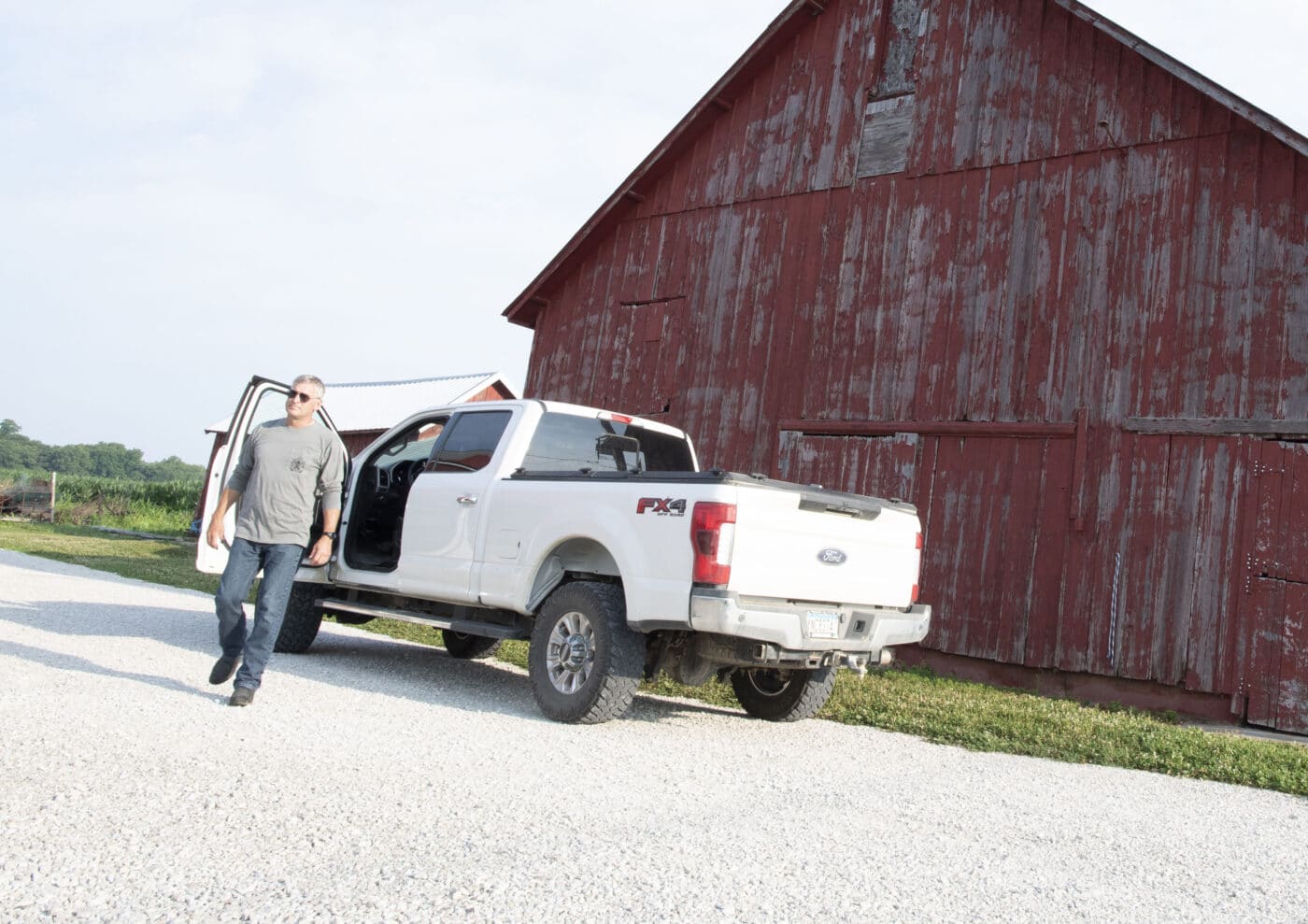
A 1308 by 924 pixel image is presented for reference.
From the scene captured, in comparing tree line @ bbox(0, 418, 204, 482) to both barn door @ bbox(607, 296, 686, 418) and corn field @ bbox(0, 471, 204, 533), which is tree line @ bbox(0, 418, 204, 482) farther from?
barn door @ bbox(607, 296, 686, 418)

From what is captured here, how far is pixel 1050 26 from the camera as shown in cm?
1247

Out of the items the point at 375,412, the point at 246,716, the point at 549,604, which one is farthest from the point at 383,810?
the point at 375,412

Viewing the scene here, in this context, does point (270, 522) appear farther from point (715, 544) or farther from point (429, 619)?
point (715, 544)

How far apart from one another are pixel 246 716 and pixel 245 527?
1203mm

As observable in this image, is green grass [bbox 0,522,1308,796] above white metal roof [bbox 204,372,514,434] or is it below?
below

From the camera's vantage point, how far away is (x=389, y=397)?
3966cm

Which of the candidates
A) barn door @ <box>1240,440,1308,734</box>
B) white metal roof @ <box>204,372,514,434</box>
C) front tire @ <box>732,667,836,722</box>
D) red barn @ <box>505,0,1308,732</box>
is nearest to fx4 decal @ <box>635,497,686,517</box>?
front tire @ <box>732,667,836,722</box>

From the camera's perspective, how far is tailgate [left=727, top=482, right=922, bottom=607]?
20.1ft

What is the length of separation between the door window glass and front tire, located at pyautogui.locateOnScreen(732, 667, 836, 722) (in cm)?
245

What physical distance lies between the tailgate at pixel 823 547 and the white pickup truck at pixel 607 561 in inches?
0.5

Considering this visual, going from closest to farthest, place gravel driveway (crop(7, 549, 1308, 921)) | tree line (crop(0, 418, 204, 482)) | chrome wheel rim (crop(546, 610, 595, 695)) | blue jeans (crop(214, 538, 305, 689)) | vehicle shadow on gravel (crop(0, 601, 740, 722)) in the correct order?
1. gravel driveway (crop(7, 549, 1308, 921))
2. blue jeans (crop(214, 538, 305, 689))
3. chrome wheel rim (crop(546, 610, 595, 695))
4. vehicle shadow on gravel (crop(0, 601, 740, 722))
5. tree line (crop(0, 418, 204, 482))

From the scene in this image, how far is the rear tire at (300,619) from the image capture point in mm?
8781

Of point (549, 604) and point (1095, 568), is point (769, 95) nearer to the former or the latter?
point (1095, 568)

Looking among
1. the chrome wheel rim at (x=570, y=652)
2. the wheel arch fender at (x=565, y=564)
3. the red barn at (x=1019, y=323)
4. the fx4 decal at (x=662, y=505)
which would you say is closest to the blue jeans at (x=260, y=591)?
the wheel arch fender at (x=565, y=564)
